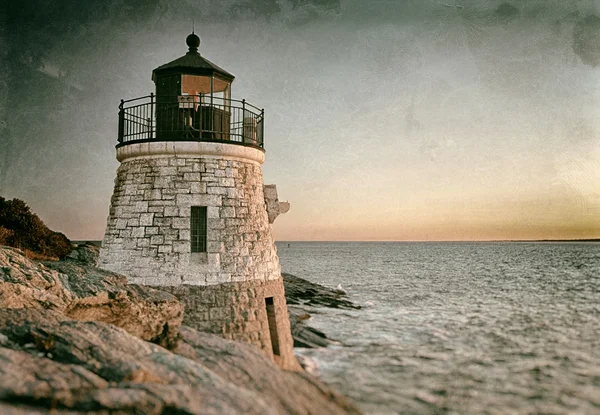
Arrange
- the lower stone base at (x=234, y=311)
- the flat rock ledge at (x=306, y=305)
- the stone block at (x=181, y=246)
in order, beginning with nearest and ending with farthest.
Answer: the lower stone base at (x=234, y=311) → the stone block at (x=181, y=246) → the flat rock ledge at (x=306, y=305)

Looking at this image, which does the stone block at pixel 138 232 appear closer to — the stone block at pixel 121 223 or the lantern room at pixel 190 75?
the stone block at pixel 121 223

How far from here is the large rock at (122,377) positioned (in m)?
4.88

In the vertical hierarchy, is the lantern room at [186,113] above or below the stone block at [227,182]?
above

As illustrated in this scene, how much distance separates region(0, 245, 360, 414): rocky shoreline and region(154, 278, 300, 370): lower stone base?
0.84 metres

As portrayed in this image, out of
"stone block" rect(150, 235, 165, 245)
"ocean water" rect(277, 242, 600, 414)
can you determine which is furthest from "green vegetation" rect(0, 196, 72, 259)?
"ocean water" rect(277, 242, 600, 414)

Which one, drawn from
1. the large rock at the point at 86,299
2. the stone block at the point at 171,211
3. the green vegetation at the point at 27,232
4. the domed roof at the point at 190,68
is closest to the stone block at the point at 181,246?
the stone block at the point at 171,211

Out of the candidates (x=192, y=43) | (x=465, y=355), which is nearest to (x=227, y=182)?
(x=192, y=43)

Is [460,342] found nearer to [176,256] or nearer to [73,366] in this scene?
[176,256]

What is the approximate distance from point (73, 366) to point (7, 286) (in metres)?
3.26

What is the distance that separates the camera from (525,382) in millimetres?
15281

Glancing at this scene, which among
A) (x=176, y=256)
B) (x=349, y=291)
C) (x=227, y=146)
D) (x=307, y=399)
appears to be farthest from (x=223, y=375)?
(x=349, y=291)

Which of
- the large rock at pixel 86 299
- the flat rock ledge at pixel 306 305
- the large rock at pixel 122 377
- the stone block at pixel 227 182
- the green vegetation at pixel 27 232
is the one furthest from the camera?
the flat rock ledge at pixel 306 305

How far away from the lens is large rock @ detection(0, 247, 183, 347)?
8.03 meters

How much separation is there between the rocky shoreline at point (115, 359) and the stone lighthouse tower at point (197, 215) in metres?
1.08
